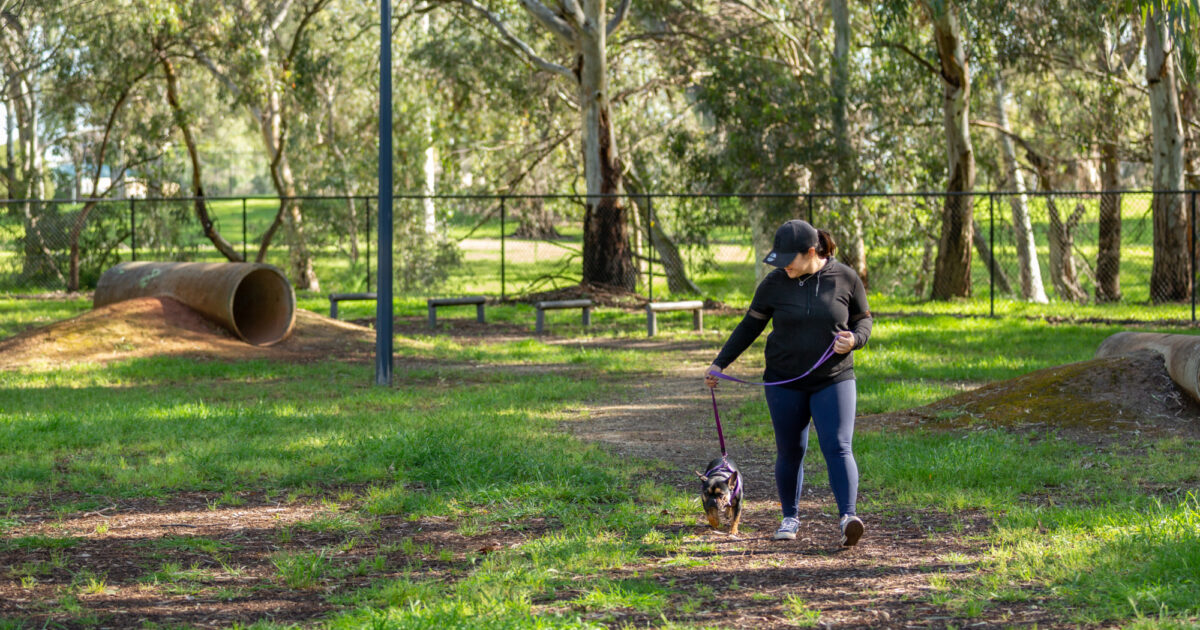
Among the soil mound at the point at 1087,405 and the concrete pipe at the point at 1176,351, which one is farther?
the soil mound at the point at 1087,405

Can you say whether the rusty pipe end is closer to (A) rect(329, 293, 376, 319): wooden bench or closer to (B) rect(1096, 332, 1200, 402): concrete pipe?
(A) rect(329, 293, 376, 319): wooden bench

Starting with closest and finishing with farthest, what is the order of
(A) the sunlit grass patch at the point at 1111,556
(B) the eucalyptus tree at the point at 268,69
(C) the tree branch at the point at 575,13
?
(A) the sunlit grass patch at the point at 1111,556 → (C) the tree branch at the point at 575,13 → (B) the eucalyptus tree at the point at 268,69

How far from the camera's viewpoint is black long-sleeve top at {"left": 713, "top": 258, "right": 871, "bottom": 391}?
548 centimetres

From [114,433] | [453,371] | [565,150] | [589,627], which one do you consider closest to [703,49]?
[565,150]

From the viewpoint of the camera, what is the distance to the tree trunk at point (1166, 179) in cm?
1839

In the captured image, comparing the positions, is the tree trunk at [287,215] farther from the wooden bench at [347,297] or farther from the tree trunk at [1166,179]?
the tree trunk at [1166,179]

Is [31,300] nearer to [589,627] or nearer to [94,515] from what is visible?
[94,515]

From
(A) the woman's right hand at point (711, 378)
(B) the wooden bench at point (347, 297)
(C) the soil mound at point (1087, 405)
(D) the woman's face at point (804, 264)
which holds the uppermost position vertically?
(D) the woman's face at point (804, 264)

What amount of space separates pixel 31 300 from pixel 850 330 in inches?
732

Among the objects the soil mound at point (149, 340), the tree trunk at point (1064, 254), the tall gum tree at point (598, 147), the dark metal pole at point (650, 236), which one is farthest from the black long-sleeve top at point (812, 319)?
the tree trunk at point (1064, 254)

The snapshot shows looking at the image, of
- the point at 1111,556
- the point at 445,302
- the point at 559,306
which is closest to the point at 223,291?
the point at 445,302

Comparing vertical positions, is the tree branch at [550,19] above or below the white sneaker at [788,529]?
above

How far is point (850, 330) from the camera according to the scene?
5660 millimetres

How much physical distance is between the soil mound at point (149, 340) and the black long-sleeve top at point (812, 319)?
877 cm
